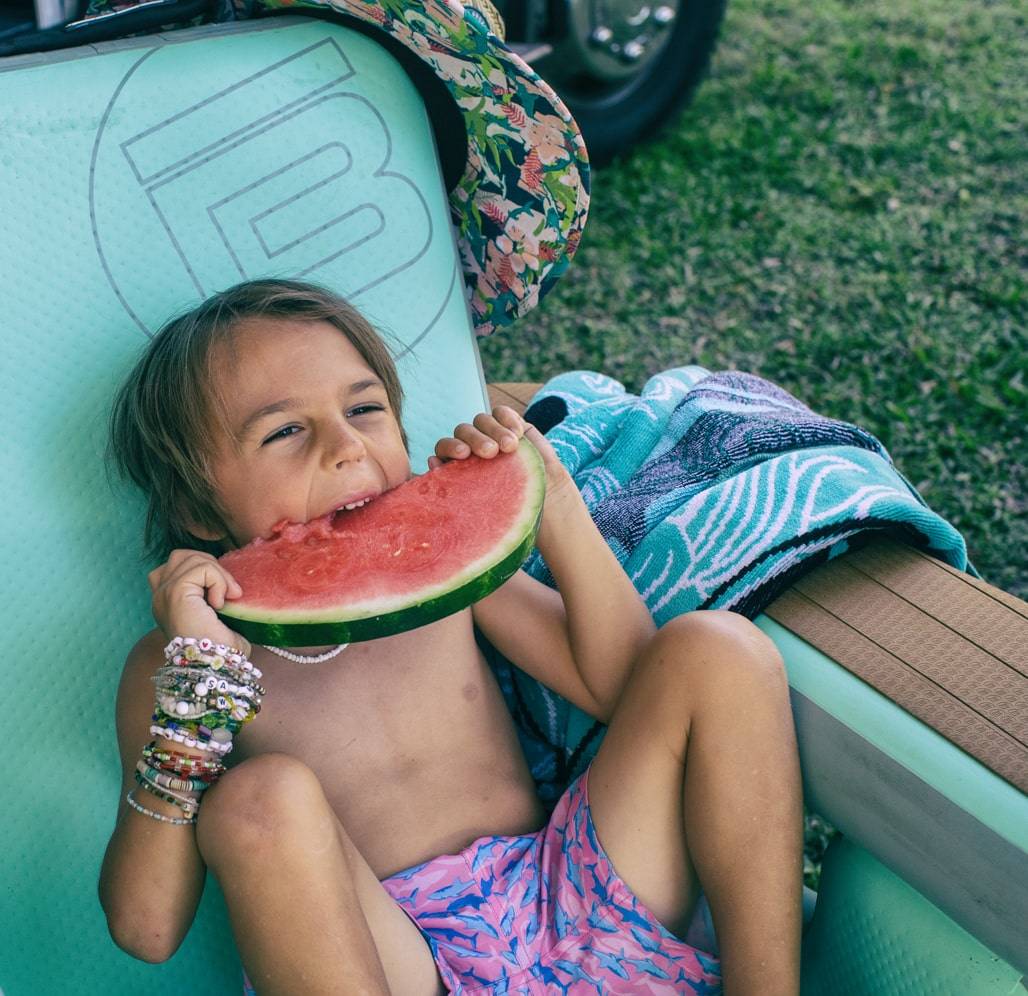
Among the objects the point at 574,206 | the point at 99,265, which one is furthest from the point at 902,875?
the point at 99,265

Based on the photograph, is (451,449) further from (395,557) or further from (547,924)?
(547,924)

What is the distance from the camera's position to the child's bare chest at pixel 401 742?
5.02ft

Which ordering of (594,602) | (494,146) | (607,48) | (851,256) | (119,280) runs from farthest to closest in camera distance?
(607,48), (851,256), (494,146), (119,280), (594,602)

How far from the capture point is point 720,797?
1.38m

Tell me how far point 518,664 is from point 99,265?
0.87 meters

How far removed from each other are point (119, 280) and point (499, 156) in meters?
0.64

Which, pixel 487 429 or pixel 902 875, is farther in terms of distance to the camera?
pixel 487 429

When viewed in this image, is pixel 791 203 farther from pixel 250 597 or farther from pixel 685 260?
pixel 250 597

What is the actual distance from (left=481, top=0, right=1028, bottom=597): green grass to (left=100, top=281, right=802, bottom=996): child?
1335 millimetres

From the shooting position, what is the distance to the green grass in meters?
2.92

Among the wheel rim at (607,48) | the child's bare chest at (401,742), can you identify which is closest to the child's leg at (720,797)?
the child's bare chest at (401,742)

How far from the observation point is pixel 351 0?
5.71 feet

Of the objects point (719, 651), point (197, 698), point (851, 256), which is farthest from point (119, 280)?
point (851, 256)

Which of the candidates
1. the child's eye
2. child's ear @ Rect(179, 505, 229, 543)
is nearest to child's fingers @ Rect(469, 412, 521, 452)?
the child's eye
